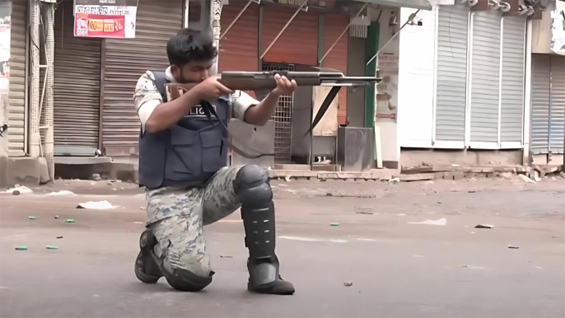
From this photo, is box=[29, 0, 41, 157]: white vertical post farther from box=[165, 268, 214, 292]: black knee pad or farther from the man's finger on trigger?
the man's finger on trigger

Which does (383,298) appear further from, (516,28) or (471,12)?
(516,28)

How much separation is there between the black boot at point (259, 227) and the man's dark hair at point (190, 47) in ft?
2.07

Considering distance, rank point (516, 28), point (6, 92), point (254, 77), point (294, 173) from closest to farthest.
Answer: point (254, 77) → point (6, 92) → point (294, 173) → point (516, 28)

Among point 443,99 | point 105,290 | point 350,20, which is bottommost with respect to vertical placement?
point 105,290

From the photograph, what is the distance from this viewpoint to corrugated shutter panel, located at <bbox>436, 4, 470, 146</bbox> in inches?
771

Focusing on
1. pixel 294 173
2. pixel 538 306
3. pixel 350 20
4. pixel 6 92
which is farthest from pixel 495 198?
pixel 538 306

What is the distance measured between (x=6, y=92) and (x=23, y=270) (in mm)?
8322

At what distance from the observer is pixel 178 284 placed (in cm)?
438

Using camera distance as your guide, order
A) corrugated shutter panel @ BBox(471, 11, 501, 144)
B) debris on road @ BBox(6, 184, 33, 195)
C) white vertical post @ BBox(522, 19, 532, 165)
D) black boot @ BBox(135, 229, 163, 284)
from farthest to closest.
Answer: 1. white vertical post @ BBox(522, 19, 532, 165)
2. corrugated shutter panel @ BBox(471, 11, 501, 144)
3. debris on road @ BBox(6, 184, 33, 195)
4. black boot @ BBox(135, 229, 163, 284)

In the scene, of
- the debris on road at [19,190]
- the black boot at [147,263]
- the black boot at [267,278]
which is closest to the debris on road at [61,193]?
the debris on road at [19,190]

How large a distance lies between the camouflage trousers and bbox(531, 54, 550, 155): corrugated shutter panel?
19842 millimetres

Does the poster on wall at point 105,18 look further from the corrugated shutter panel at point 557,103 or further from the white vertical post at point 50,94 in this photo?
the corrugated shutter panel at point 557,103

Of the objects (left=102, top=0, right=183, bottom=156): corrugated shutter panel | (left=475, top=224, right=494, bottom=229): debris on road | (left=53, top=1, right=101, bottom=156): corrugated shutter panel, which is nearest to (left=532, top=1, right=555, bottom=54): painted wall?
(left=102, top=0, right=183, bottom=156): corrugated shutter panel

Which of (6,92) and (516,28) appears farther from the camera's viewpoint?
(516,28)
